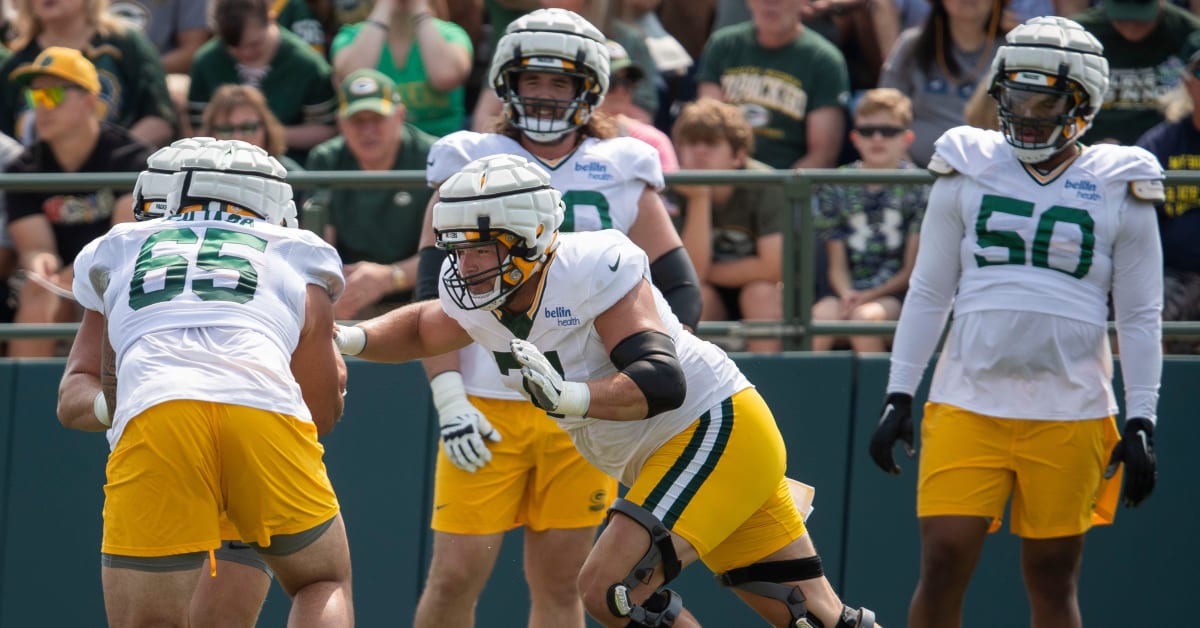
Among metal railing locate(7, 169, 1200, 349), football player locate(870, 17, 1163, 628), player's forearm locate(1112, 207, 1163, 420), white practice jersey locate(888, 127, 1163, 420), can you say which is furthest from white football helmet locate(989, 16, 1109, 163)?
metal railing locate(7, 169, 1200, 349)

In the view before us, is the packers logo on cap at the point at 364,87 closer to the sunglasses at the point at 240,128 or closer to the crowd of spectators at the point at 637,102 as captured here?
the crowd of spectators at the point at 637,102

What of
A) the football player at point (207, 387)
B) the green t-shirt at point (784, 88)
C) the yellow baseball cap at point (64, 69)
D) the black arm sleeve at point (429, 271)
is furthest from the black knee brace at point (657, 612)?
the yellow baseball cap at point (64, 69)

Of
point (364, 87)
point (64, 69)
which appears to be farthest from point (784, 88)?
point (64, 69)

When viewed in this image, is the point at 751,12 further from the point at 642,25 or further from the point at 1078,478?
the point at 1078,478

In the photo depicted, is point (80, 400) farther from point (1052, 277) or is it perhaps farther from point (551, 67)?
point (1052, 277)

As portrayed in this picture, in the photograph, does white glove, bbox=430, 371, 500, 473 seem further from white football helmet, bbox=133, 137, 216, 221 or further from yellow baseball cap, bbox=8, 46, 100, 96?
yellow baseball cap, bbox=8, 46, 100, 96

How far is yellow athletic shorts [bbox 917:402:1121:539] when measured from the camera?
573cm

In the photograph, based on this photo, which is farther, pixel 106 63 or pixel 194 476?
pixel 106 63

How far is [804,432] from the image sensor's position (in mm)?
7145

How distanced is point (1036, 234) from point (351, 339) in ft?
8.05

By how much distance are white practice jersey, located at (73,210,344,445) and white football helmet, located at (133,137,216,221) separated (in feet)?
0.79

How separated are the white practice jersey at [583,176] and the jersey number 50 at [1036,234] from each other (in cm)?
119

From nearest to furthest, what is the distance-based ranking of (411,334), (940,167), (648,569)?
(648,569)
(411,334)
(940,167)

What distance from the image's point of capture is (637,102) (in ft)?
27.1
